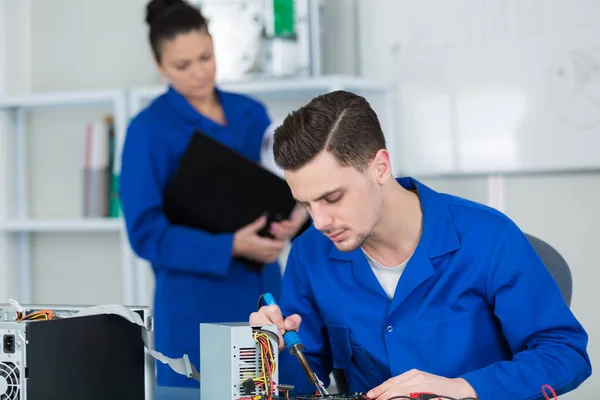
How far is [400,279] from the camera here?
152 cm

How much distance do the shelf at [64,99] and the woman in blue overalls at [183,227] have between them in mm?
912

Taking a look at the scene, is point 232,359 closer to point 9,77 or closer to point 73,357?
point 73,357

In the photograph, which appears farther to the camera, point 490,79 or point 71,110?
point 71,110

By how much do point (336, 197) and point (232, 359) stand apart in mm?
347

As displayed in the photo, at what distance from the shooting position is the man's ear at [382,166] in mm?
1535

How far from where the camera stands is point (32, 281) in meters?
3.74

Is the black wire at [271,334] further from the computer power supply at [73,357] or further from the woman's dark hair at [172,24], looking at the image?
the woman's dark hair at [172,24]

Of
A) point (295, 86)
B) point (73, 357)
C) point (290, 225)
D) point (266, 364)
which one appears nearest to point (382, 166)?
point (266, 364)

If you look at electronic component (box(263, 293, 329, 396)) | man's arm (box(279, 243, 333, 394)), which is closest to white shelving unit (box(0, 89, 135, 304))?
man's arm (box(279, 243, 333, 394))

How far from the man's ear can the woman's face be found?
0.89 metres

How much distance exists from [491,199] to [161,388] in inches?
57.7

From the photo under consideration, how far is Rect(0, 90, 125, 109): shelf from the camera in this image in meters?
3.24

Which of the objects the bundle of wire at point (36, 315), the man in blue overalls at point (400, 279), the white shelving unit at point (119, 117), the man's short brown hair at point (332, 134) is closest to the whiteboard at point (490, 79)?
the white shelving unit at point (119, 117)

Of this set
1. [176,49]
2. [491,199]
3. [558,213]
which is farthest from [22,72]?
[558,213]
